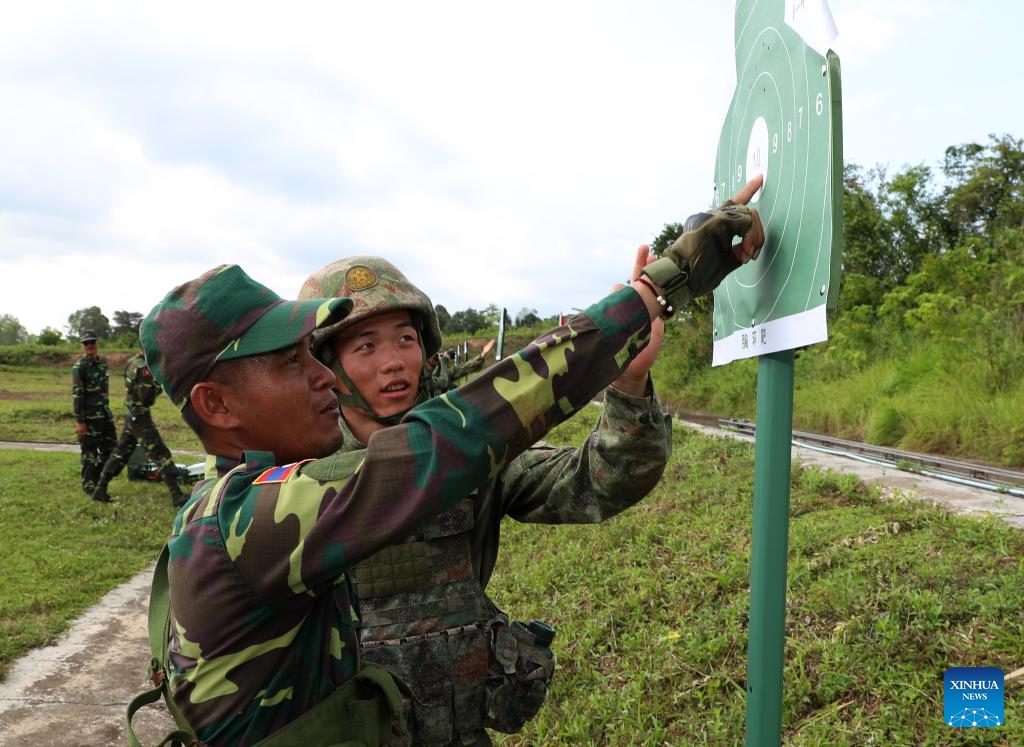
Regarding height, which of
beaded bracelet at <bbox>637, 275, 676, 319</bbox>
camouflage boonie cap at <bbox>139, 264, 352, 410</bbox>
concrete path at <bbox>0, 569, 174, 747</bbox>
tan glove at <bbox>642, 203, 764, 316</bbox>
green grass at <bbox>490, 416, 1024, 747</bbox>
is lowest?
concrete path at <bbox>0, 569, 174, 747</bbox>

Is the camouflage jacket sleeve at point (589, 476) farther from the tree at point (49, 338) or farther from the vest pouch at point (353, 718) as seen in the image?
the tree at point (49, 338)

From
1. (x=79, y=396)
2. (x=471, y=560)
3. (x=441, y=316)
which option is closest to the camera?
(x=471, y=560)

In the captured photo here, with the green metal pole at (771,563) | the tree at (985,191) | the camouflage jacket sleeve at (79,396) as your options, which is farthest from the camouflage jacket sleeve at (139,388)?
the tree at (985,191)

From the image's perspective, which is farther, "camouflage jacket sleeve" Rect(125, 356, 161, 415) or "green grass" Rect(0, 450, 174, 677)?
"camouflage jacket sleeve" Rect(125, 356, 161, 415)

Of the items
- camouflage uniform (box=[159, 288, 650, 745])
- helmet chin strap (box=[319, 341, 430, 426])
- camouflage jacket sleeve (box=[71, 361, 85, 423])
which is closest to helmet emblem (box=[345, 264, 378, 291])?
helmet chin strap (box=[319, 341, 430, 426])

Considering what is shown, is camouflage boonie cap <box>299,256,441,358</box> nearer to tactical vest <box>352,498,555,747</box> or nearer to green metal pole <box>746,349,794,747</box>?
tactical vest <box>352,498,555,747</box>

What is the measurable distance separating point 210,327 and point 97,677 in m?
3.85

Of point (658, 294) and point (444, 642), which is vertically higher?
point (658, 294)

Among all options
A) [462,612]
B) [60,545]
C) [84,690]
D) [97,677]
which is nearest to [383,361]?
[462,612]

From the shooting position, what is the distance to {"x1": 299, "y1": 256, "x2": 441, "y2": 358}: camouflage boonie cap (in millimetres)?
2043

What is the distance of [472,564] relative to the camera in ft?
6.37

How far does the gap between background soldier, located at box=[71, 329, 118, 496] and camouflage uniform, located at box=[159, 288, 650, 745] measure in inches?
368

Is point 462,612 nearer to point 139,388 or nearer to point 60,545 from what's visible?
point 60,545

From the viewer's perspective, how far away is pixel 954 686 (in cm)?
242
